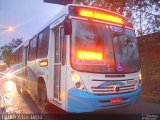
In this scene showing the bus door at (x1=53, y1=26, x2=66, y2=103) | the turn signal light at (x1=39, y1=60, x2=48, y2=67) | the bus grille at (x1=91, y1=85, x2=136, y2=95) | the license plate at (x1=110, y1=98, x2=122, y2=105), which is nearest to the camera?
the bus grille at (x1=91, y1=85, x2=136, y2=95)

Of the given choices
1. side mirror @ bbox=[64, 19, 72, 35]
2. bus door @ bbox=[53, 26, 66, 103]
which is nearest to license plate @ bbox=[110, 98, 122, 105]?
bus door @ bbox=[53, 26, 66, 103]

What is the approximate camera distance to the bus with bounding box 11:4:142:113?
6.34 meters

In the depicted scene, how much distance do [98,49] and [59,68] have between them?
4.30ft

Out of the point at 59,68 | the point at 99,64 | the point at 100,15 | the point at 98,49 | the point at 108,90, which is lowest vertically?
the point at 108,90

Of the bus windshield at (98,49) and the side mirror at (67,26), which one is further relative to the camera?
the bus windshield at (98,49)

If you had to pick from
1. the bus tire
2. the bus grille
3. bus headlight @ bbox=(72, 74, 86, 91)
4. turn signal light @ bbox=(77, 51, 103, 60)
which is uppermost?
turn signal light @ bbox=(77, 51, 103, 60)

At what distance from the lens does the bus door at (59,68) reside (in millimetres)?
6730

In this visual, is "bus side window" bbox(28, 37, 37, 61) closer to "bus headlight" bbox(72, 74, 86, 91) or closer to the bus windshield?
the bus windshield

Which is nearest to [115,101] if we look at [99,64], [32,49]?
[99,64]

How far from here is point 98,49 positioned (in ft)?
21.9

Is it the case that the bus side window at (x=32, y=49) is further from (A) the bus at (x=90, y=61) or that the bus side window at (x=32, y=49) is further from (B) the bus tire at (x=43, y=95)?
(A) the bus at (x=90, y=61)

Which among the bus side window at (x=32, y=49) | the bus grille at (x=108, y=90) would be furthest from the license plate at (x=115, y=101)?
the bus side window at (x=32, y=49)

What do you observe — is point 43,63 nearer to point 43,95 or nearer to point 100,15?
point 43,95

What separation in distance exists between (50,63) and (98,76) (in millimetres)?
1929
